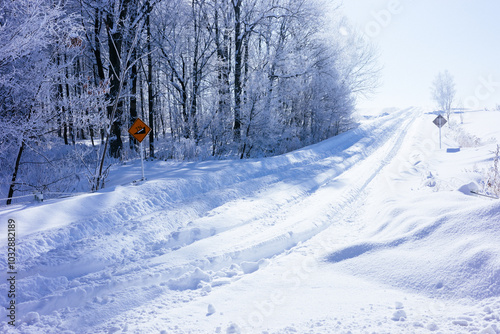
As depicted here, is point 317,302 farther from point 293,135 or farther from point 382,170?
point 293,135

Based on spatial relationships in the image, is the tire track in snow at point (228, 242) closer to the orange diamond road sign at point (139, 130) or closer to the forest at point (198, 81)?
the orange diamond road sign at point (139, 130)

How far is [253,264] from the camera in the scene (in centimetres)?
405

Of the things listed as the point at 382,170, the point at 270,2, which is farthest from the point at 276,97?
the point at 382,170

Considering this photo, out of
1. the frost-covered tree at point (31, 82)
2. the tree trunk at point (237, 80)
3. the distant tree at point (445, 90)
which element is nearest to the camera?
the frost-covered tree at point (31, 82)

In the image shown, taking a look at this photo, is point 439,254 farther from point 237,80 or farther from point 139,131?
point 237,80

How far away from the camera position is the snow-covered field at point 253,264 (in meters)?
2.89

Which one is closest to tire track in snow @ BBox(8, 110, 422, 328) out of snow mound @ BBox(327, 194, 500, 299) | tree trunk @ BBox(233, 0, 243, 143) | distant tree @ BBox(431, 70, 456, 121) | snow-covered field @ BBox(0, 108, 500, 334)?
snow-covered field @ BBox(0, 108, 500, 334)

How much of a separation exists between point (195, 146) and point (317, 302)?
38.6 feet

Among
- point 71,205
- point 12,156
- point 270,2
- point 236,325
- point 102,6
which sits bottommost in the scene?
point 236,325

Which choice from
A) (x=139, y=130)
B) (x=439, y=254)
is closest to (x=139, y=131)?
(x=139, y=130)

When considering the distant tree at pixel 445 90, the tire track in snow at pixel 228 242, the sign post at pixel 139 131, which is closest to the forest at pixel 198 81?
the sign post at pixel 139 131

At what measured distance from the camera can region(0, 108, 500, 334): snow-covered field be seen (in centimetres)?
289

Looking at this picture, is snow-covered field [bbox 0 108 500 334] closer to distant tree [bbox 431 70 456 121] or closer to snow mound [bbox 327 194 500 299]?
snow mound [bbox 327 194 500 299]

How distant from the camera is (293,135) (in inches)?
768
